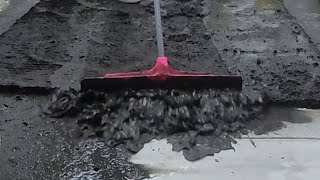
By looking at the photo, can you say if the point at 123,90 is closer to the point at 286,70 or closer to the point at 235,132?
the point at 235,132

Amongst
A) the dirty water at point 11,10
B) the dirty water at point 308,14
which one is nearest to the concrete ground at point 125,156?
the dirty water at point 308,14

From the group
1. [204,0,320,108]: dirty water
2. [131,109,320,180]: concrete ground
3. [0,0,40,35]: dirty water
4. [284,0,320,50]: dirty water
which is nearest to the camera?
[131,109,320,180]: concrete ground

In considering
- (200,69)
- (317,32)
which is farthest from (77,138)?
(317,32)

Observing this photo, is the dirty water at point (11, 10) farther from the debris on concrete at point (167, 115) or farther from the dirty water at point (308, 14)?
the dirty water at point (308, 14)

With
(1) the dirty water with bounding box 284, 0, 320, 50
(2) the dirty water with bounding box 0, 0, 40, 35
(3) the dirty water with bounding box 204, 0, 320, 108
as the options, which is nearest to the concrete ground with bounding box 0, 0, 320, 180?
(3) the dirty water with bounding box 204, 0, 320, 108

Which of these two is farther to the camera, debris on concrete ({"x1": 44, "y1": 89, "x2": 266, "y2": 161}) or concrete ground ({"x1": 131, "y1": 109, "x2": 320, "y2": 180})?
debris on concrete ({"x1": 44, "y1": 89, "x2": 266, "y2": 161})

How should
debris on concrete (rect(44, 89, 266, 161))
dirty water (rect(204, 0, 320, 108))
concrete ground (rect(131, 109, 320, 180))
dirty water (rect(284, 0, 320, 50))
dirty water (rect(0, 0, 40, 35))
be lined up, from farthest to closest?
dirty water (rect(0, 0, 40, 35)), dirty water (rect(284, 0, 320, 50)), dirty water (rect(204, 0, 320, 108)), debris on concrete (rect(44, 89, 266, 161)), concrete ground (rect(131, 109, 320, 180))

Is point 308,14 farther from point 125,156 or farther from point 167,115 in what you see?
point 125,156

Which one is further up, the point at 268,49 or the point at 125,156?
the point at 125,156

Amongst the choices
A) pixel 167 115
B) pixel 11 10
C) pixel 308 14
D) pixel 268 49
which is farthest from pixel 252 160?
pixel 11 10

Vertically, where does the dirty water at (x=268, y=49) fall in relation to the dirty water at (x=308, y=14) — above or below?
above

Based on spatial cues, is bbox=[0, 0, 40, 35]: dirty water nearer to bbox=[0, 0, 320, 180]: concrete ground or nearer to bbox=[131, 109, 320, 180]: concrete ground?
bbox=[0, 0, 320, 180]: concrete ground

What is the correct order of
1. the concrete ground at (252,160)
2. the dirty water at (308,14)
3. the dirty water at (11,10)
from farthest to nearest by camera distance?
the dirty water at (11,10)
the dirty water at (308,14)
the concrete ground at (252,160)

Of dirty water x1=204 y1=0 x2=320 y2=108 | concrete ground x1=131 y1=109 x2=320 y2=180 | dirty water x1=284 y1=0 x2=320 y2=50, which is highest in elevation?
concrete ground x1=131 y1=109 x2=320 y2=180
